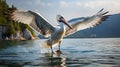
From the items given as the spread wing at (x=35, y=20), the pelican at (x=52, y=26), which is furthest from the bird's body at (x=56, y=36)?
the spread wing at (x=35, y=20)

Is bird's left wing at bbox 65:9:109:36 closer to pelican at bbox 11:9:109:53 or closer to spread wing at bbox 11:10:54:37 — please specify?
pelican at bbox 11:9:109:53

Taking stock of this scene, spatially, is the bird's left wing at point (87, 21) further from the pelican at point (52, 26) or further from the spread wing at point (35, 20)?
the spread wing at point (35, 20)

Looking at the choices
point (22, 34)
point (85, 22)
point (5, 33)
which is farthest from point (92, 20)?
point (22, 34)

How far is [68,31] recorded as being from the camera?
76.9 feet

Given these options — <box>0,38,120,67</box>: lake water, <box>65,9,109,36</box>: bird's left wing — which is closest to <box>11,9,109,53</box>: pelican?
<box>65,9,109,36</box>: bird's left wing

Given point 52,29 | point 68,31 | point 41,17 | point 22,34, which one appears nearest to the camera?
point 41,17

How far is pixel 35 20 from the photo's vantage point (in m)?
21.2

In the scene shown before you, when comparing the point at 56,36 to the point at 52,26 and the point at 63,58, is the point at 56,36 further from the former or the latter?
the point at 63,58

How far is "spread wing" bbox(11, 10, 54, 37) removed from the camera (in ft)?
67.2

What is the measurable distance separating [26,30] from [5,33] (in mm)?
20982

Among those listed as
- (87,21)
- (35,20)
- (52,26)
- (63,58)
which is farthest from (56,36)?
(63,58)

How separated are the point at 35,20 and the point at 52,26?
131 cm

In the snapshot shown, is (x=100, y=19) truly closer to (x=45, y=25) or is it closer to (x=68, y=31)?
(x=68, y=31)

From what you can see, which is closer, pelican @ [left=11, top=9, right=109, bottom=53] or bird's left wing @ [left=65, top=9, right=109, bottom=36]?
pelican @ [left=11, top=9, right=109, bottom=53]
